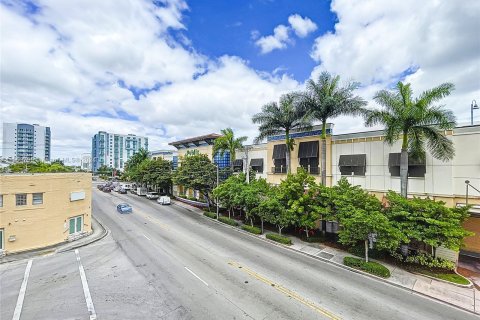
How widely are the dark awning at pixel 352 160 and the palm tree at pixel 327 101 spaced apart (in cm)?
197

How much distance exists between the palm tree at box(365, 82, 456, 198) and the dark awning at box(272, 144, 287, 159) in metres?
12.1

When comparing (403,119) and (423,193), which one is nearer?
(403,119)

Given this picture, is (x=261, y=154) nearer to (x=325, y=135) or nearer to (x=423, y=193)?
(x=325, y=135)

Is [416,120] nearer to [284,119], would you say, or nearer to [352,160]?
[352,160]

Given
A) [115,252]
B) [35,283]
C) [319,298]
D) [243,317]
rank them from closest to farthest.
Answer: [243,317], [319,298], [35,283], [115,252]

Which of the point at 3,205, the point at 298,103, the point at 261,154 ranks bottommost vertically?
the point at 3,205

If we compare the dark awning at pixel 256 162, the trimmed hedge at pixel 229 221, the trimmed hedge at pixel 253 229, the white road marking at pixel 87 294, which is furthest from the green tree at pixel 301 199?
the white road marking at pixel 87 294

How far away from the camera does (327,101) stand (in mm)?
22953

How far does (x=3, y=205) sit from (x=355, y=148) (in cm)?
3149

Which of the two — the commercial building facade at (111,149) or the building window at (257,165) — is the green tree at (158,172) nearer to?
the building window at (257,165)

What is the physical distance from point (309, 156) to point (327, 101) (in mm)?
6889

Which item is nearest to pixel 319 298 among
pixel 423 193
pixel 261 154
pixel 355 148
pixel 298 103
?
pixel 423 193

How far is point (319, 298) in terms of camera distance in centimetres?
1272

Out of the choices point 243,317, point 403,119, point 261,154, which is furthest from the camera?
point 261,154
